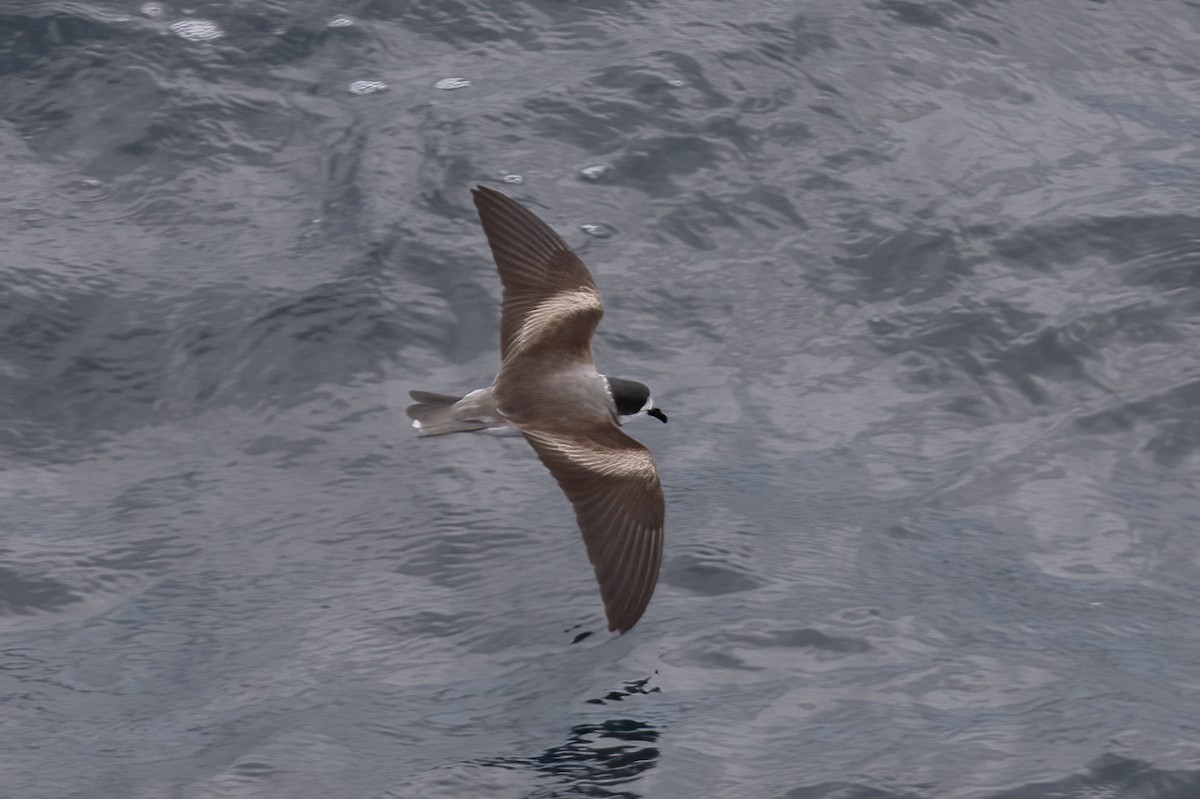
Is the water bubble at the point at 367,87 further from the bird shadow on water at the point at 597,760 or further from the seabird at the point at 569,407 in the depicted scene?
the bird shadow on water at the point at 597,760

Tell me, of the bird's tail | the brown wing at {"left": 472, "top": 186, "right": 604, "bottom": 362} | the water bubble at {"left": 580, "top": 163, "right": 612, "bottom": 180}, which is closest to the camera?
the bird's tail

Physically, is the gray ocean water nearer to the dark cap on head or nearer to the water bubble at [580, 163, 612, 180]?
the water bubble at [580, 163, 612, 180]

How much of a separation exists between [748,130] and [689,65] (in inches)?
31.3

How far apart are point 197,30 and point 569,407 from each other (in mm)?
5195

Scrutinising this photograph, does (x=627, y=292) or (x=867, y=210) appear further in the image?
(x=867, y=210)

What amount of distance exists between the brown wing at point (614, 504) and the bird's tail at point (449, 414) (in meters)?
0.29

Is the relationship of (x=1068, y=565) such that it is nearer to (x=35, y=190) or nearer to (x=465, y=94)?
(x=465, y=94)

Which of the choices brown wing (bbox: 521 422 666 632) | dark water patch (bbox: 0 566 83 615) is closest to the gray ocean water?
dark water patch (bbox: 0 566 83 615)

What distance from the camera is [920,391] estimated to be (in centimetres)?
889

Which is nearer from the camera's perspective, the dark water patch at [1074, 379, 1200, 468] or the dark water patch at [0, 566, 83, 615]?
the dark water patch at [0, 566, 83, 615]

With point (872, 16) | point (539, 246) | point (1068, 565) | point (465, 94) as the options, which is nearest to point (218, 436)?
point (539, 246)

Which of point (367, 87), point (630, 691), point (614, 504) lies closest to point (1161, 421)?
point (614, 504)

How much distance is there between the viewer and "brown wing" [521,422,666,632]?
6527 millimetres

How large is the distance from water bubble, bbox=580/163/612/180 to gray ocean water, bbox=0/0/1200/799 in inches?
2.0
